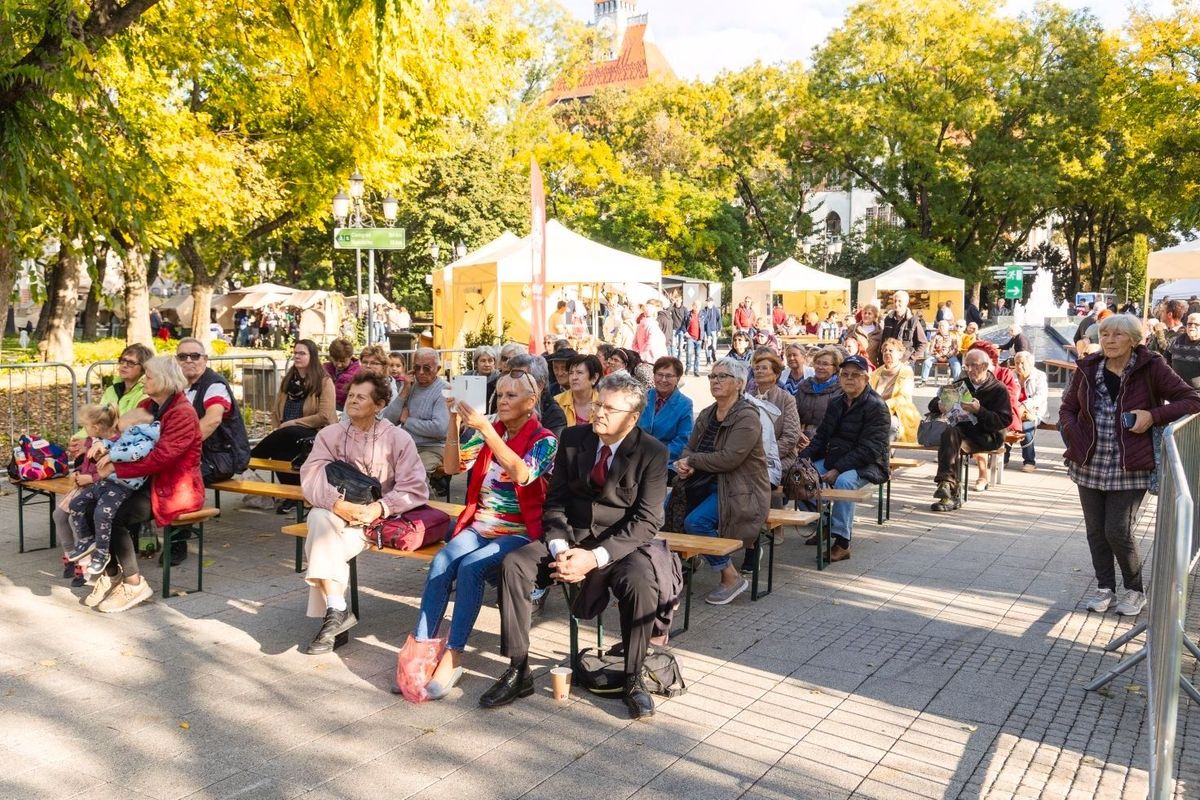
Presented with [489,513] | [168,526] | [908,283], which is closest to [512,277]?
[908,283]

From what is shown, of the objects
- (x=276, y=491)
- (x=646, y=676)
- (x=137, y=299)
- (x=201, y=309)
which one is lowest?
(x=646, y=676)

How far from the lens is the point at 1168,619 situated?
3502 mm

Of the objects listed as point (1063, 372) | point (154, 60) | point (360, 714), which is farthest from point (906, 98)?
point (360, 714)

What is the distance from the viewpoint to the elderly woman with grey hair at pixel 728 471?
21.6 ft

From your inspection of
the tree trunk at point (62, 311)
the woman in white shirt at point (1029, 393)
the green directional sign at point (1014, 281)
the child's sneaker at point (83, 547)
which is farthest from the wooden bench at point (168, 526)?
the green directional sign at point (1014, 281)

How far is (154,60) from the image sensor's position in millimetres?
15820

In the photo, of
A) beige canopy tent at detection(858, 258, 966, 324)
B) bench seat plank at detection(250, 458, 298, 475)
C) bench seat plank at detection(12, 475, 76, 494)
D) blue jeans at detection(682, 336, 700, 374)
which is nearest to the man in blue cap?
bench seat plank at detection(250, 458, 298, 475)

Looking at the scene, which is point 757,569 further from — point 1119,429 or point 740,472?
point 1119,429

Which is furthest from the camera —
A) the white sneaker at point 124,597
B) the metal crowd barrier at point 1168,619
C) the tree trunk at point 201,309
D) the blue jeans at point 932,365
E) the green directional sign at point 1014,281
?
the green directional sign at point 1014,281

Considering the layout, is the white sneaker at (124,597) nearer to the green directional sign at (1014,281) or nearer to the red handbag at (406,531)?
the red handbag at (406,531)

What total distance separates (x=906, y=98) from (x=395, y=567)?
36.5 m

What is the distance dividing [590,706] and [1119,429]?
347cm

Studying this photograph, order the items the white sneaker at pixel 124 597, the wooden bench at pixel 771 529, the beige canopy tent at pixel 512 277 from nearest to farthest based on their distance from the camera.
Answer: the white sneaker at pixel 124 597 → the wooden bench at pixel 771 529 → the beige canopy tent at pixel 512 277

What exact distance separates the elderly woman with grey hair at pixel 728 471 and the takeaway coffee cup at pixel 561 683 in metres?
1.81
